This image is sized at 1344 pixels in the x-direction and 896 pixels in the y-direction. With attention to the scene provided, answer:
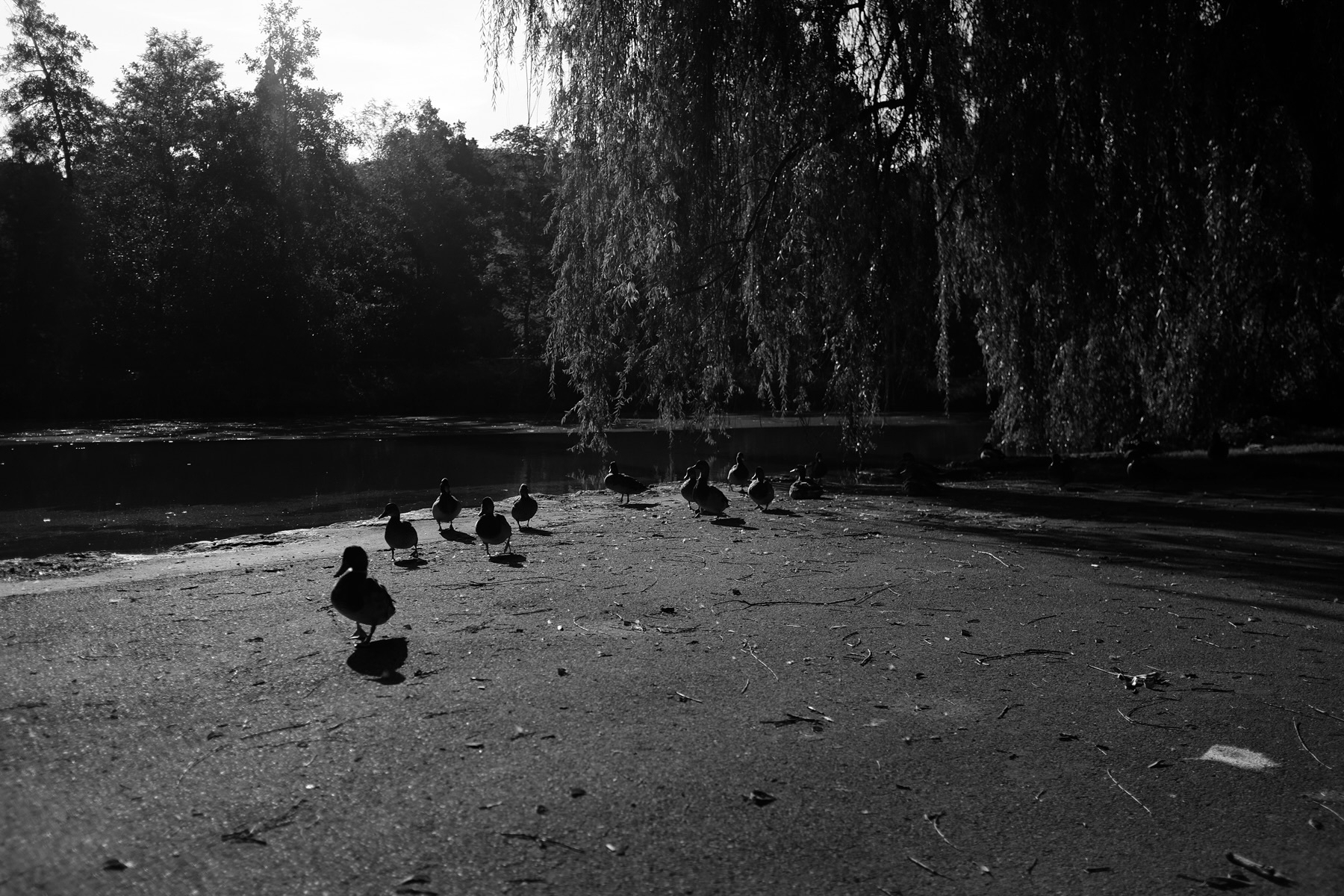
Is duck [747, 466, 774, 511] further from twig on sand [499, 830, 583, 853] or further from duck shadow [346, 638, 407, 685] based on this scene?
twig on sand [499, 830, 583, 853]

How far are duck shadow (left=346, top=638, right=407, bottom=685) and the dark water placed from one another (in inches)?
247

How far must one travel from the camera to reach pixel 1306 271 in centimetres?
987

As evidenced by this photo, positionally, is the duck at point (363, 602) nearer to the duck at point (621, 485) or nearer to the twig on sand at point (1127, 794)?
the twig on sand at point (1127, 794)

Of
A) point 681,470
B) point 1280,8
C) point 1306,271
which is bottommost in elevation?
point 681,470

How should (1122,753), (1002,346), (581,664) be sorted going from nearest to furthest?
(1122,753)
(581,664)
(1002,346)

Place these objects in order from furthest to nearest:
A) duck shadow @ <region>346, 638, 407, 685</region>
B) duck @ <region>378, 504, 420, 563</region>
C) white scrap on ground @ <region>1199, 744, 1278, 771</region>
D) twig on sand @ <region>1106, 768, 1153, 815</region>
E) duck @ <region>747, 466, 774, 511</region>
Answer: duck @ <region>747, 466, 774, 511</region>, duck @ <region>378, 504, 420, 563</region>, duck shadow @ <region>346, 638, 407, 685</region>, white scrap on ground @ <region>1199, 744, 1278, 771</region>, twig on sand @ <region>1106, 768, 1153, 815</region>

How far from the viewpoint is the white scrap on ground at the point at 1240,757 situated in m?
3.77

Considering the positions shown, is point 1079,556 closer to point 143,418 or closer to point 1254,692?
point 1254,692

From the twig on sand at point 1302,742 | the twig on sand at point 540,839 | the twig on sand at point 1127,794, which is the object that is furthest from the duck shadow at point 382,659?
the twig on sand at point 1302,742

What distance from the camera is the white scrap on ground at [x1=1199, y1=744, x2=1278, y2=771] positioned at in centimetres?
377

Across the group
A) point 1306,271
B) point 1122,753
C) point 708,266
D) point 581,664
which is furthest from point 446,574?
point 1306,271

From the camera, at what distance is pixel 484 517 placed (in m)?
9.02

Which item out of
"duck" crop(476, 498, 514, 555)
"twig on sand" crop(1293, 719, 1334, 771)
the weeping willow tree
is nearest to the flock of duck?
"duck" crop(476, 498, 514, 555)

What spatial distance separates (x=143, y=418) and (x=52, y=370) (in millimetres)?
6225
